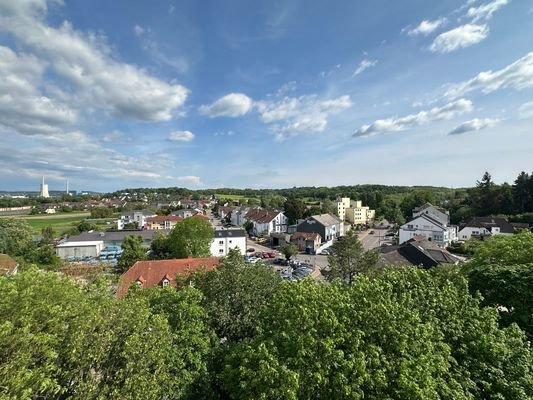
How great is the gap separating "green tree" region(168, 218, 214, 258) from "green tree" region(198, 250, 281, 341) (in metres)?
18.8

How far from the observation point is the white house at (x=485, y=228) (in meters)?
54.6

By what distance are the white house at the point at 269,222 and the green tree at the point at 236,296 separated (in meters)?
56.6

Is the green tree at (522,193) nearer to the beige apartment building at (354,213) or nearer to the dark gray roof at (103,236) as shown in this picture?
the beige apartment building at (354,213)

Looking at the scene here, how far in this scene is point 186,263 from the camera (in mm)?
27438

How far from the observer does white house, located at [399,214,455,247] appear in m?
53.6

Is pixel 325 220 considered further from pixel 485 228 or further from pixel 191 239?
pixel 191 239

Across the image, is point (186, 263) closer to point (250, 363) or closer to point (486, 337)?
point (250, 363)

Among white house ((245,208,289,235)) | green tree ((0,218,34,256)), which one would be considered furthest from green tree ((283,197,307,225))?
green tree ((0,218,34,256))

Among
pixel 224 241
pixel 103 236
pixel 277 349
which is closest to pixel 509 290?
pixel 277 349

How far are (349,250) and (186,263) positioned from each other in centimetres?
1459

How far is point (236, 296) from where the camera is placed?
13148 mm

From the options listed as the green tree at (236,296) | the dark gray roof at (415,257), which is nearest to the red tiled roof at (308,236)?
the dark gray roof at (415,257)

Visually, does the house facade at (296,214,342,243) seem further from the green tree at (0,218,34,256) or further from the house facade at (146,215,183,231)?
the green tree at (0,218,34,256)

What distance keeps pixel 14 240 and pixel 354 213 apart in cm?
7995
